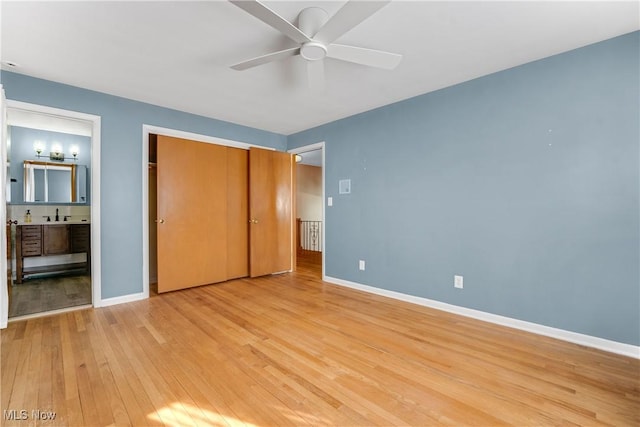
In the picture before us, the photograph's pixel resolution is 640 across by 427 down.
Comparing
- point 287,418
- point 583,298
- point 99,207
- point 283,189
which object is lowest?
point 287,418

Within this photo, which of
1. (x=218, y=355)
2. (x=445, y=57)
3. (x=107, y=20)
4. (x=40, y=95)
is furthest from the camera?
(x=40, y=95)

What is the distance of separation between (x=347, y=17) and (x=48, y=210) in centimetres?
589

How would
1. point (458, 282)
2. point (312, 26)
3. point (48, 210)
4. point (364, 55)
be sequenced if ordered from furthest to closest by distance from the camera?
point (48, 210), point (458, 282), point (364, 55), point (312, 26)

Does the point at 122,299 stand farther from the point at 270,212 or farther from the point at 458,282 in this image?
the point at 458,282

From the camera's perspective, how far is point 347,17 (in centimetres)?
166

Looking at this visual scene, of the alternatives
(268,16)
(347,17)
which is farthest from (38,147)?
(347,17)

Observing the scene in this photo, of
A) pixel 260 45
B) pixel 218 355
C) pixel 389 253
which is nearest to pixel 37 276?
pixel 218 355

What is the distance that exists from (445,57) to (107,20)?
8.90 ft

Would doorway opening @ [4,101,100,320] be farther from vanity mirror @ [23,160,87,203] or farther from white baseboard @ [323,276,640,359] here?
white baseboard @ [323,276,640,359]

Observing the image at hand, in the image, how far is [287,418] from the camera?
148 cm

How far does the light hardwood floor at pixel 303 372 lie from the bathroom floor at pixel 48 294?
0.42 m

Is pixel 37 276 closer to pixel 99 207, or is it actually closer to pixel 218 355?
pixel 99 207

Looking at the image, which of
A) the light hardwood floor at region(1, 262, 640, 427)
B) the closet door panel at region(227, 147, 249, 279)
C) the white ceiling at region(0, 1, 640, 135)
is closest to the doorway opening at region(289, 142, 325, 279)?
the closet door panel at region(227, 147, 249, 279)

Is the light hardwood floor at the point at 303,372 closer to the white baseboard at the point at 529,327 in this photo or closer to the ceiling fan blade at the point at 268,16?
the white baseboard at the point at 529,327
